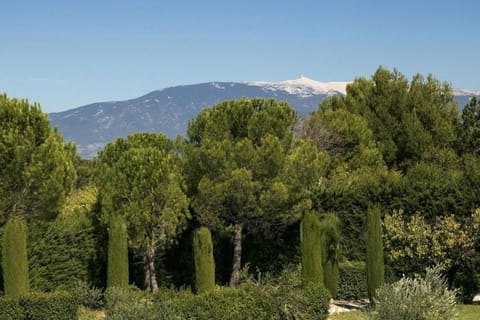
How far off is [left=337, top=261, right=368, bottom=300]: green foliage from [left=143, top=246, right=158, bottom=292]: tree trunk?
6.67 m

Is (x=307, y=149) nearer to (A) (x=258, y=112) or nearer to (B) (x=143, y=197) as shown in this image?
(A) (x=258, y=112)

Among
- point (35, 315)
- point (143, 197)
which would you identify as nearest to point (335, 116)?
point (143, 197)

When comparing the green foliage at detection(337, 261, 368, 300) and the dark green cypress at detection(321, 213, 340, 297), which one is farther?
the green foliage at detection(337, 261, 368, 300)

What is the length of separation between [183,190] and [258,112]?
3713mm

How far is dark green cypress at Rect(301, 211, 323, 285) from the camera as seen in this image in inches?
766

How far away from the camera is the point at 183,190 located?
824 inches

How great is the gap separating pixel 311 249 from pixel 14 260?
8.89 metres

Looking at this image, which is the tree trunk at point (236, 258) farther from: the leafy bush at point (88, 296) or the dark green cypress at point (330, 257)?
the leafy bush at point (88, 296)

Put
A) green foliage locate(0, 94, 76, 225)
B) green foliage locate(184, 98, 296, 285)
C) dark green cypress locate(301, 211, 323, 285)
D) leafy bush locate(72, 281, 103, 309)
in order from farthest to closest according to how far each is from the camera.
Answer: green foliage locate(184, 98, 296, 285) → dark green cypress locate(301, 211, 323, 285) → leafy bush locate(72, 281, 103, 309) → green foliage locate(0, 94, 76, 225)

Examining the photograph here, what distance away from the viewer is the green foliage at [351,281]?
22094 millimetres

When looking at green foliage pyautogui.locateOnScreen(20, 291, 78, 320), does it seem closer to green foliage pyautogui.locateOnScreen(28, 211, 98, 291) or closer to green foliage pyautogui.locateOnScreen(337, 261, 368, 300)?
green foliage pyautogui.locateOnScreen(28, 211, 98, 291)

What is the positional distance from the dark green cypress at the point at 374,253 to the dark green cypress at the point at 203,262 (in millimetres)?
5125

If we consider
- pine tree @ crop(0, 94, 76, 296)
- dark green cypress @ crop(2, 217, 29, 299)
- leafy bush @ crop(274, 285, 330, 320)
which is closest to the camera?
leafy bush @ crop(274, 285, 330, 320)

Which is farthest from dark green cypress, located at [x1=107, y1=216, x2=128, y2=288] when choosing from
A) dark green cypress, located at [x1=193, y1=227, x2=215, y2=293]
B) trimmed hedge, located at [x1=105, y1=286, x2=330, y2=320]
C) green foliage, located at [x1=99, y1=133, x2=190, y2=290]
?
dark green cypress, located at [x1=193, y1=227, x2=215, y2=293]
